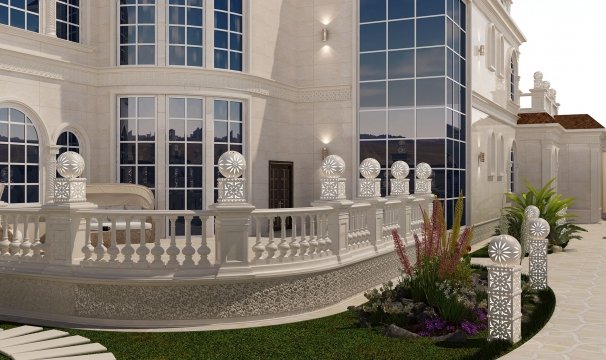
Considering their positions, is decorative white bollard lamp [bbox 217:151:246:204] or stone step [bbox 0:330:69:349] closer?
stone step [bbox 0:330:69:349]

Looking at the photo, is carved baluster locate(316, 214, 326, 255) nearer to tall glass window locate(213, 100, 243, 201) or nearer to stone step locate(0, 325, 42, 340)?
stone step locate(0, 325, 42, 340)

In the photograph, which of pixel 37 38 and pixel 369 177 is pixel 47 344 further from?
pixel 37 38

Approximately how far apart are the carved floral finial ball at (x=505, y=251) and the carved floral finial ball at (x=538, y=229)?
3.16 m

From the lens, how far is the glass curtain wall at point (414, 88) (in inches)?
664

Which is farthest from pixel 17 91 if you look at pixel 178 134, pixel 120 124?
pixel 178 134

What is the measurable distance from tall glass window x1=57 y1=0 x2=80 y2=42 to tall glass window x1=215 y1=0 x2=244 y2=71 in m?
3.43

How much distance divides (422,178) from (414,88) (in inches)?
156

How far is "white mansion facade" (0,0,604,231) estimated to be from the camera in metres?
13.7

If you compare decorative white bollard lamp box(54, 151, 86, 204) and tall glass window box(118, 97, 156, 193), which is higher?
tall glass window box(118, 97, 156, 193)

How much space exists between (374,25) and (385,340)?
12194 millimetres

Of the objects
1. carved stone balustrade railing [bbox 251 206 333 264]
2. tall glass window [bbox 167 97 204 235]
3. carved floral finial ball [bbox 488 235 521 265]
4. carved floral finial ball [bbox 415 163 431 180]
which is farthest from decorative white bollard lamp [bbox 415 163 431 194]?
carved floral finial ball [bbox 488 235 521 265]

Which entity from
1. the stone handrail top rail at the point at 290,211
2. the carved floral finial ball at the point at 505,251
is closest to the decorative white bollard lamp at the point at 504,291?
the carved floral finial ball at the point at 505,251

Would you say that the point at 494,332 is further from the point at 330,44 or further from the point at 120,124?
the point at 330,44

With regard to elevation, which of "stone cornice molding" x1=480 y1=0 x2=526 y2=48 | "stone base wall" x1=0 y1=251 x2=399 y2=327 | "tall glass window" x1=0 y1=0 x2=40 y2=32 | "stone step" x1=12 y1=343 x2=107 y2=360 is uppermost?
"stone cornice molding" x1=480 y1=0 x2=526 y2=48
